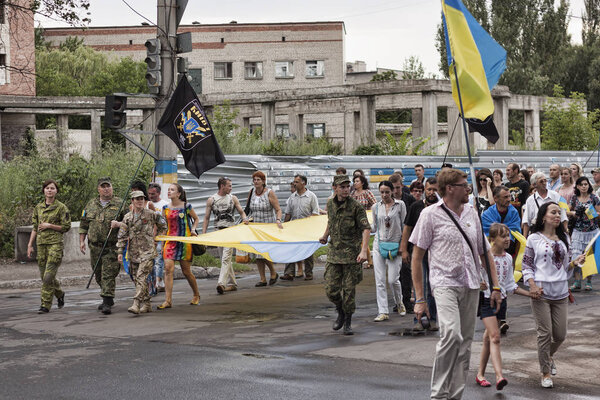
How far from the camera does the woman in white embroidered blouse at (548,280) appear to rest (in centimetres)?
768

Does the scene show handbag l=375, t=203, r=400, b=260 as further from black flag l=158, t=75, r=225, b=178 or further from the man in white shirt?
black flag l=158, t=75, r=225, b=178

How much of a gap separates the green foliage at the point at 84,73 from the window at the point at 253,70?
7959 mm

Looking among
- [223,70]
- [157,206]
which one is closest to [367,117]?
[157,206]

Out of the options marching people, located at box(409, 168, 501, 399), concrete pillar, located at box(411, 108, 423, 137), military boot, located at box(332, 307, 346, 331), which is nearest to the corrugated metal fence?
concrete pillar, located at box(411, 108, 423, 137)

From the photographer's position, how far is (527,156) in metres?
30.3

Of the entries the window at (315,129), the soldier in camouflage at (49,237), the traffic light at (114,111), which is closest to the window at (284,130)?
the window at (315,129)

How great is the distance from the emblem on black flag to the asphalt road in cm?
294

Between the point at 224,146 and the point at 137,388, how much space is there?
19200mm

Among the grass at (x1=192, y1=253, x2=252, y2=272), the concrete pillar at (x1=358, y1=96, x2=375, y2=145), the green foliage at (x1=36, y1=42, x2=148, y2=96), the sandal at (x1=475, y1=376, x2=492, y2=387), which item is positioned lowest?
the grass at (x1=192, y1=253, x2=252, y2=272)

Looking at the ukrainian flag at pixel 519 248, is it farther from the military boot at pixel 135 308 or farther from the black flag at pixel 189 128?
the black flag at pixel 189 128

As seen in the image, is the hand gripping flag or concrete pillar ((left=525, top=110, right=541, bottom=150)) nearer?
the hand gripping flag

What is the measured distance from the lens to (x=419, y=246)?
679 cm

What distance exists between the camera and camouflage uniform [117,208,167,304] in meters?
12.4

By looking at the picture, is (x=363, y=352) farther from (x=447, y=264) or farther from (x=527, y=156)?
(x=527, y=156)
